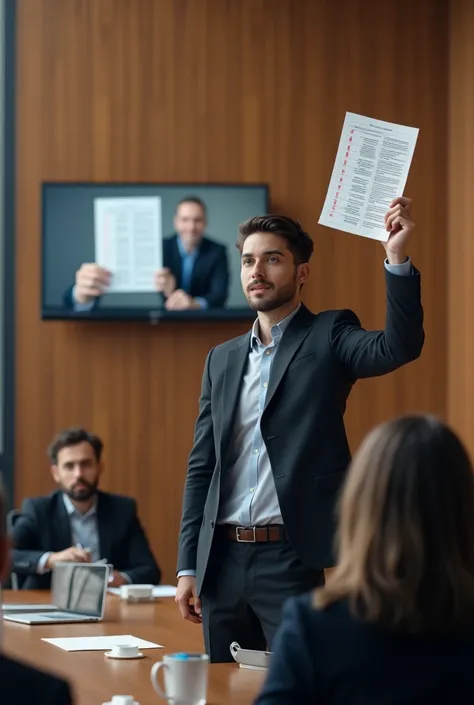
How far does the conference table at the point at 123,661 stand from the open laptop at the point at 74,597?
50mm

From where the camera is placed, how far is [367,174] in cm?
307

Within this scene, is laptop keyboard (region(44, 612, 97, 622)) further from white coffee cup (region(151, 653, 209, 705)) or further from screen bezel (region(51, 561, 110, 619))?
white coffee cup (region(151, 653, 209, 705))

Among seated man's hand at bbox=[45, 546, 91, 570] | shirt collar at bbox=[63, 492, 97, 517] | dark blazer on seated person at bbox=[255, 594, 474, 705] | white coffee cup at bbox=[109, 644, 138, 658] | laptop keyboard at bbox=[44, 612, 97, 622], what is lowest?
laptop keyboard at bbox=[44, 612, 97, 622]

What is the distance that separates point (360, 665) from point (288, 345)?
69.5 inches

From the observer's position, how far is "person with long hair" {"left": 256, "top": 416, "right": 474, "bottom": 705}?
142 centimetres

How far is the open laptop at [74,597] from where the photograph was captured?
3559 millimetres

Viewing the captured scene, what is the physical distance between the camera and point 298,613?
1.47 meters

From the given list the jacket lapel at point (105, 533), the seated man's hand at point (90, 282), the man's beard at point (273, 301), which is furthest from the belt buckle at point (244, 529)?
the seated man's hand at point (90, 282)

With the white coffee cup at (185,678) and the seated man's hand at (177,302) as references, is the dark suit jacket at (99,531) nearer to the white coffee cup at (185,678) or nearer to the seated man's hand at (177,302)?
the seated man's hand at (177,302)

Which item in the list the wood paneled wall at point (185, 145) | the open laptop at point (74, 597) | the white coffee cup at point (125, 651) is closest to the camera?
the white coffee cup at point (125, 651)

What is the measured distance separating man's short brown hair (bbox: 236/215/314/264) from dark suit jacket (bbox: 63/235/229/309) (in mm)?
2935

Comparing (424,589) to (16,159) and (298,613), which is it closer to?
(298,613)

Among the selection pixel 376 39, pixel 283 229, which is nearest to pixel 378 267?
pixel 376 39

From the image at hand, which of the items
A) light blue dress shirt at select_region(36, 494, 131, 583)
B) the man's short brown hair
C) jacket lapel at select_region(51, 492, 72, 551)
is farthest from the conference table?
the man's short brown hair
